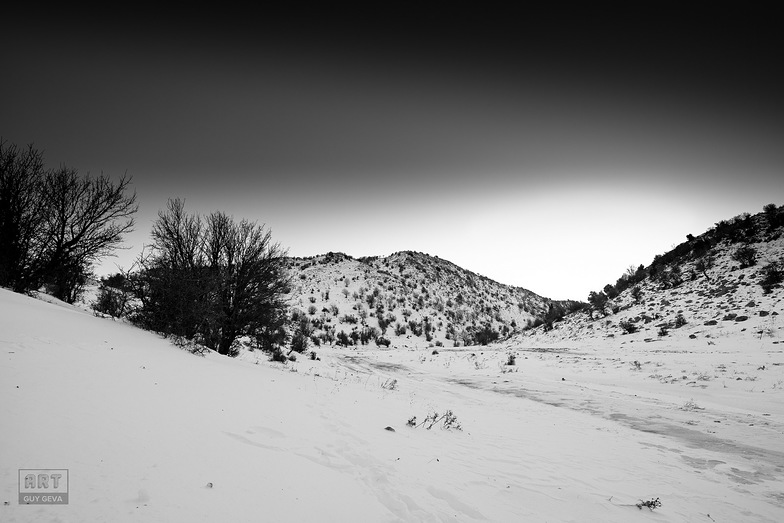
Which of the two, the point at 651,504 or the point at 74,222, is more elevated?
the point at 74,222

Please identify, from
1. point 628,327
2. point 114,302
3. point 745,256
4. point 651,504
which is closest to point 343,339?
point 114,302

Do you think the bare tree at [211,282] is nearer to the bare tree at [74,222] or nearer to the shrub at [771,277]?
the bare tree at [74,222]

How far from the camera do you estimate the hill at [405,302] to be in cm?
3441

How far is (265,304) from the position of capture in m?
14.7

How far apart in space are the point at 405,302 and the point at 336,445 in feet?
122

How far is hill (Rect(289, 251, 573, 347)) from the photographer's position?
1355 inches

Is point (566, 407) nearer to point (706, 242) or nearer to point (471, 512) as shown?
point (471, 512)

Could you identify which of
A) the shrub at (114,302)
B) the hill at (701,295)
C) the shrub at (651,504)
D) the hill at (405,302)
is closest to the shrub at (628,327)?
the hill at (701,295)

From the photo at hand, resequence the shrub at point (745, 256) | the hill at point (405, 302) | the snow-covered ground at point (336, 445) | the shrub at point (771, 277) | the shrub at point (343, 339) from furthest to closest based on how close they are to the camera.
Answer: the hill at point (405, 302)
the shrub at point (343, 339)
the shrub at point (745, 256)
the shrub at point (771, 277)
the snow-covered ground at point (336, 445)

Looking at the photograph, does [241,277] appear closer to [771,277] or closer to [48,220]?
[48,220]

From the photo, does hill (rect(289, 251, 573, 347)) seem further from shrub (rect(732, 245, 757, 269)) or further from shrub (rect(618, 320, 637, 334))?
shrub (rect(732, 245, 757, 269))

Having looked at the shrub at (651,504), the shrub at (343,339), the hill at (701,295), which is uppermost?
the hill at (701,295)

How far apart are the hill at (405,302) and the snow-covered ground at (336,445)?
73.8ft

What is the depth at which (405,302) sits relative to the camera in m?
42.1
